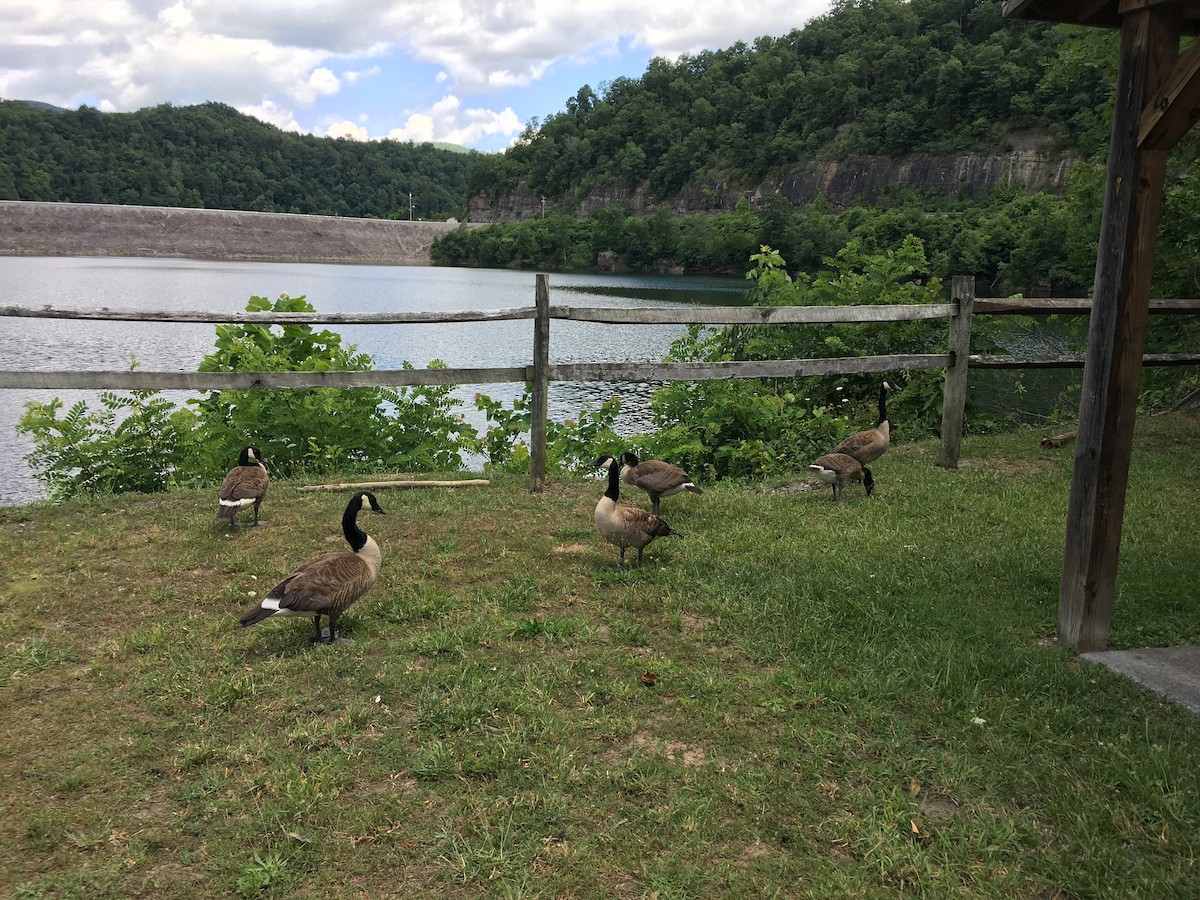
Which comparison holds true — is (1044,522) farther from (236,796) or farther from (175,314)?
(175,314)

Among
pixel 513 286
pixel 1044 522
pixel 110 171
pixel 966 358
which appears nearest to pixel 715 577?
pixel 1044 522

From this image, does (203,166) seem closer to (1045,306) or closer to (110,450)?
(110,450)

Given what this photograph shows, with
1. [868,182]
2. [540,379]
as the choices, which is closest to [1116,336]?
[540,379]

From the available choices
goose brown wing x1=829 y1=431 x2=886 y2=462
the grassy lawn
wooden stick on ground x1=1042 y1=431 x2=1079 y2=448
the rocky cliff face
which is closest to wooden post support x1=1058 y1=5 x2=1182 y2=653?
the grassy lawn

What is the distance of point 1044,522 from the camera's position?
666cm

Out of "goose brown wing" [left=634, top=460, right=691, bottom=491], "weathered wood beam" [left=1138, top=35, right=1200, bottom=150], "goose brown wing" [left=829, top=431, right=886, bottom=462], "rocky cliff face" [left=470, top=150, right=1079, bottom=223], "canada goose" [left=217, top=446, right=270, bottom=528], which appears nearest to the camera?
"weathered wood beam" [left=1138, top=35, right=1200, bottom=150]

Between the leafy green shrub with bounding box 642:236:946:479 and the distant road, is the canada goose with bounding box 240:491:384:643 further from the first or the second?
the distant road

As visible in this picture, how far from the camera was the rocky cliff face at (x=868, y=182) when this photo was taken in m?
75.2

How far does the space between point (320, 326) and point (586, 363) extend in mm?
12334

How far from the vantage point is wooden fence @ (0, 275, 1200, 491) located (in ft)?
22.9

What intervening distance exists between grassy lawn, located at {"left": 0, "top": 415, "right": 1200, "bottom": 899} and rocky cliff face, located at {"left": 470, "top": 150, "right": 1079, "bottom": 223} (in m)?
71.8

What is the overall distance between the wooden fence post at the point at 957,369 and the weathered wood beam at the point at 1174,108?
4.40 metres

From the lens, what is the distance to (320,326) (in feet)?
59.5

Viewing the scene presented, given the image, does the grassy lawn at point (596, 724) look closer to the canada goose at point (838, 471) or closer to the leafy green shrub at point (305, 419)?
the canada goose at point (838, 471)
